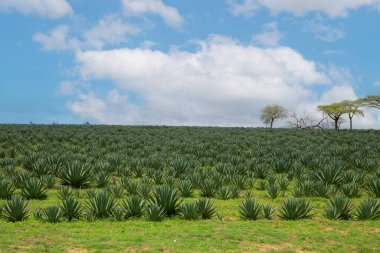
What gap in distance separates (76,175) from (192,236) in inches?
342

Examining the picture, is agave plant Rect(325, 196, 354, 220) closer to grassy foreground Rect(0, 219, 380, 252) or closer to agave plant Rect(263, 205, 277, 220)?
grassy foreground Rect(0, 219, 380, 252)

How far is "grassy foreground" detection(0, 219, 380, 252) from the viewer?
28.6 ft

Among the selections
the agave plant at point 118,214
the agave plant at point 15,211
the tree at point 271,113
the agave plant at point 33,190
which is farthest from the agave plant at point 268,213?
the tree at point 271,113

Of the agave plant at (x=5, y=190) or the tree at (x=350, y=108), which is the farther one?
the tree at (x=350, y=108)

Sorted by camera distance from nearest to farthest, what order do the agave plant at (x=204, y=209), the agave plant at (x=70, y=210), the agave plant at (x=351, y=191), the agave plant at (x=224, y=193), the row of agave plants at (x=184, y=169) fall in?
the agave plant at (x=70, y=210)
the agave plant at (x=204, y=209)
the agave plant at (x=224, y=193)
the row of agave plants at (x=184, y=169)
the agave plant at (x=351, y=191)

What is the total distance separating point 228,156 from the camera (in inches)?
946

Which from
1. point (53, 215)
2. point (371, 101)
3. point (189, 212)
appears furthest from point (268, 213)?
point (371, 101)

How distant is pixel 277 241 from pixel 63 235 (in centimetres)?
426

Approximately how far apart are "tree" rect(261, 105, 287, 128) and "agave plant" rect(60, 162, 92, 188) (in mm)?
66417

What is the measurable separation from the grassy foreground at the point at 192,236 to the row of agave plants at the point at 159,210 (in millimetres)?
411

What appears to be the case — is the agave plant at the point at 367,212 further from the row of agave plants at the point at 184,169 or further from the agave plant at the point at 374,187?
the agave plant at the point at 374,187

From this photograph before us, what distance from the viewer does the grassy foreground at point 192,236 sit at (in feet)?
28.6

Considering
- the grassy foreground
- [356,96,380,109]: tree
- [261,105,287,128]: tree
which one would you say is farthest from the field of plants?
[261,105,287,128]: tree

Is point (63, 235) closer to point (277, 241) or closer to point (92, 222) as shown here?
point (92, 222)
